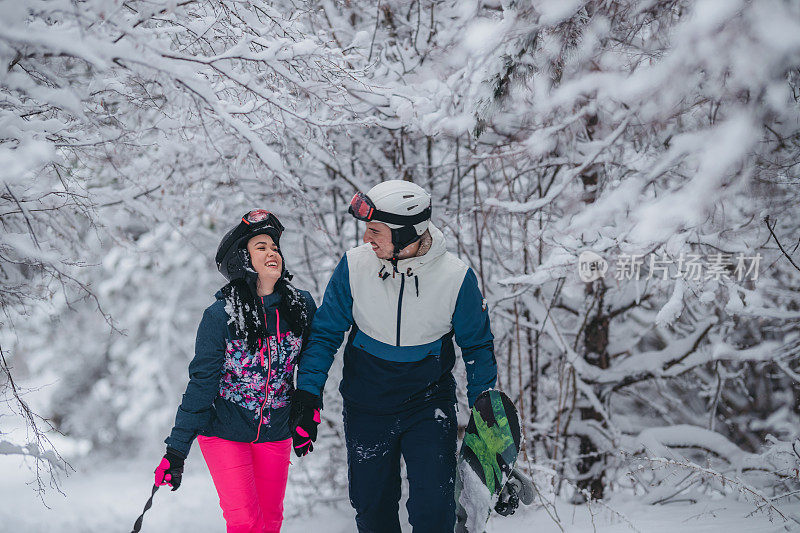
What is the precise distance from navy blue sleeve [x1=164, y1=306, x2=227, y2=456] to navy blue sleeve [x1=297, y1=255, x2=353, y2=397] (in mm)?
376

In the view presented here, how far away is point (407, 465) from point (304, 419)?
519mm

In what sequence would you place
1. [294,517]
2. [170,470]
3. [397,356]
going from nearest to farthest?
1. [170,470]
2. [397,356]
3. [294,517]

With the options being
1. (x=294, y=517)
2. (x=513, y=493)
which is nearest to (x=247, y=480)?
(x=513, y=493)

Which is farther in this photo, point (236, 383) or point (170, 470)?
point (236, 383)

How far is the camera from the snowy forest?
202 cm

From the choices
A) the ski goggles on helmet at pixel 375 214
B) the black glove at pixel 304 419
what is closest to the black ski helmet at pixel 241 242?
the ski goggles on helmet at pixel 375 214

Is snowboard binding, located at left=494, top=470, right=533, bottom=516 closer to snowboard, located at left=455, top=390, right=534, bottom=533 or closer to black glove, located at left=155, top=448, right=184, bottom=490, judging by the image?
snowboard, located at left=455, top=390, right=534, bottom=533

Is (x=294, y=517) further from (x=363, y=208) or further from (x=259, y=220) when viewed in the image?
(x=363, y=208)

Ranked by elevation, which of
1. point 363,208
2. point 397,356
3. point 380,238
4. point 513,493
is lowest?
point 513,493

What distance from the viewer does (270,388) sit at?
8.15 ft

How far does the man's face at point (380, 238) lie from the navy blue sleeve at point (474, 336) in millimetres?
370

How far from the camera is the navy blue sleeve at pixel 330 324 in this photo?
2.51 metres

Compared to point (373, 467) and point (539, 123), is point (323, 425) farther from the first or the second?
point (539, 123)

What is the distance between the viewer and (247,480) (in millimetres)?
2422
